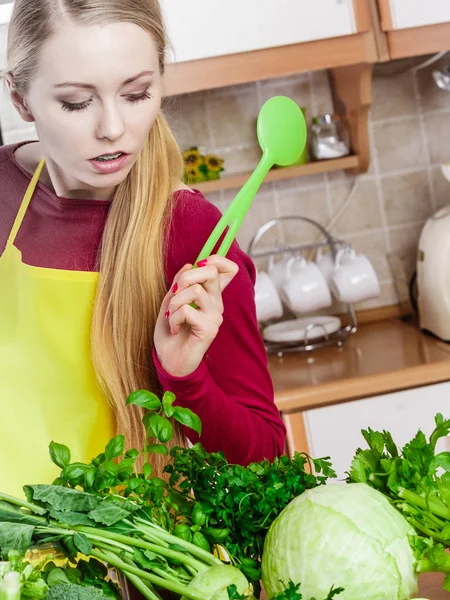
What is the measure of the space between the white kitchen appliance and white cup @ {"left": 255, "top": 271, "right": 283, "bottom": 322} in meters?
0.36

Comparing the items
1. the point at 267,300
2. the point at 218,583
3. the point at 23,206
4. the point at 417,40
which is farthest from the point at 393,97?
the point at 218,583

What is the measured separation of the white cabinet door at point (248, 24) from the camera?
2.00 meters

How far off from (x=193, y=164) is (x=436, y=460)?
169 centimetres

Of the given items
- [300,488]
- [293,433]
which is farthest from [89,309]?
[293,433]

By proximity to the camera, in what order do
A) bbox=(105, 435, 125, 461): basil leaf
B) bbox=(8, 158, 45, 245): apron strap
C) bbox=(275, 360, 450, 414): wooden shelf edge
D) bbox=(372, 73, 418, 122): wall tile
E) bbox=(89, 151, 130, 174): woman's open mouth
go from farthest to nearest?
bbox=(372, 73, 418, 122): wall tile → bbox=(275, 360, 450, 414): wooden shelf edge → bbox=(8, 158, 45, 245): apron strap → bbox=(89, 151, 130, 174): woman's open mouth → bbox=(105, 435, 125, 461): basil leaf

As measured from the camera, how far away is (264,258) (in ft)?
7.86

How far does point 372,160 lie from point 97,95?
1.58 m

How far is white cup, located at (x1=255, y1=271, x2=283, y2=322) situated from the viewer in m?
2.18

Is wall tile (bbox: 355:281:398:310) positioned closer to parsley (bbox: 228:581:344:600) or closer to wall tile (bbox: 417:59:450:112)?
wall tile (bbox: 417:59:450:112)

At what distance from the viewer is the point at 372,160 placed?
2.43 meters

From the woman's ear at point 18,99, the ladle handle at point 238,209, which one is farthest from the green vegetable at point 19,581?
the woman's ear at point 18,99

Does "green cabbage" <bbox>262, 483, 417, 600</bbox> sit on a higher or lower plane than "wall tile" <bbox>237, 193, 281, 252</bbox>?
lower

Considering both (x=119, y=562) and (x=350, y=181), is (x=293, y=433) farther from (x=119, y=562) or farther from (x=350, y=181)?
(x=119, y=562)

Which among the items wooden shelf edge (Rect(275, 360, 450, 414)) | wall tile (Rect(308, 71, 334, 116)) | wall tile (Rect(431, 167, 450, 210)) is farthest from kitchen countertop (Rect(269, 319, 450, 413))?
wall tile (Rect(308, 71, 334, 116))
